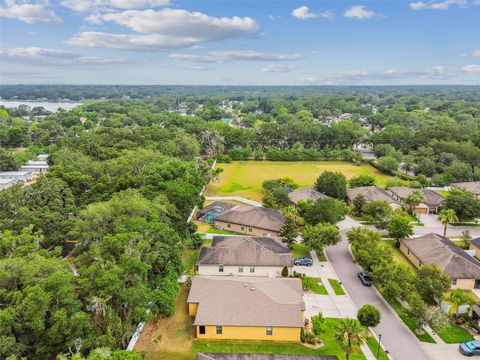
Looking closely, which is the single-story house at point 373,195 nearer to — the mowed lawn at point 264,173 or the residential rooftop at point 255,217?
the mowed lawn at point 264,173

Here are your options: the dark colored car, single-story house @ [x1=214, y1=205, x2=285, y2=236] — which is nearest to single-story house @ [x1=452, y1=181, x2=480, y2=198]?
single-story house @ [x1=214, y1=205, x2=285, y2=236]

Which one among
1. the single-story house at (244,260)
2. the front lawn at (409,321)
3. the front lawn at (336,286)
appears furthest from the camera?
the single-story house at (244,260)

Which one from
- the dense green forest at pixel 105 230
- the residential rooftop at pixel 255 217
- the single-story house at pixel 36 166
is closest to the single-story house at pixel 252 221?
the residential rooftop at pixel 255 217

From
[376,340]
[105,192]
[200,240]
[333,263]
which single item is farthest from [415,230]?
[105,192]

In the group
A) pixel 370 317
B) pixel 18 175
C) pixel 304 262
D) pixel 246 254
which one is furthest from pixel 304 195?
pixel 18 175

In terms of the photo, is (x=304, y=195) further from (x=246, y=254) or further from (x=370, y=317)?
(x=370, y=317)
